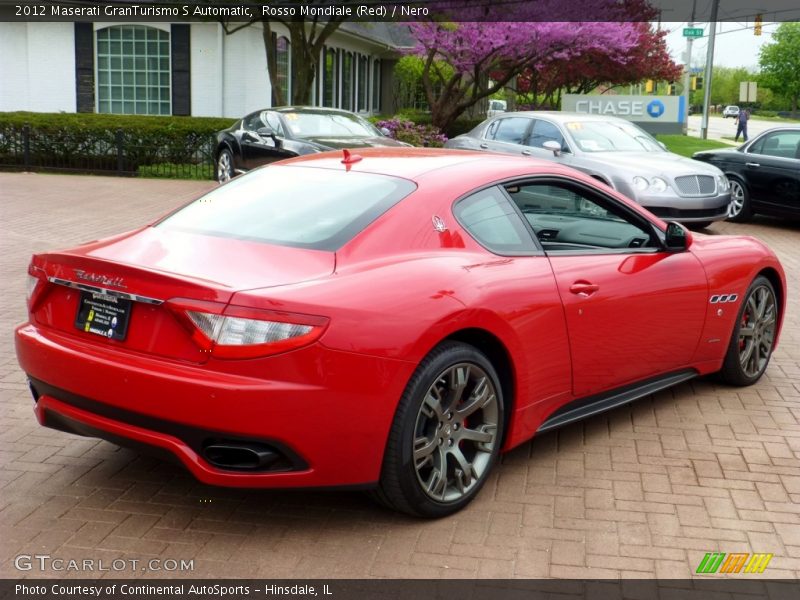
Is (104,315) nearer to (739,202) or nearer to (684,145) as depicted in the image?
(739,202)

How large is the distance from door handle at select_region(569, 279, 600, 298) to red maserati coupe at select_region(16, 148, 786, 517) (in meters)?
0.01

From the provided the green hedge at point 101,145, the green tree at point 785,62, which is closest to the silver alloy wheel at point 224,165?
the green hedge at point 101,145

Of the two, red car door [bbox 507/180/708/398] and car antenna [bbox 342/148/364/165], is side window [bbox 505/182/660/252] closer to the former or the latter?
red car door [bbox 507/180/708/398]

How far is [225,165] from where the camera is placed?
1694 centimetres

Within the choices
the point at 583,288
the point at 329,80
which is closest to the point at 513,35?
the point at 329,80

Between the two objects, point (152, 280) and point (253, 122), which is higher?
point (253, 122)

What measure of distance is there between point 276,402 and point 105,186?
53.2ft

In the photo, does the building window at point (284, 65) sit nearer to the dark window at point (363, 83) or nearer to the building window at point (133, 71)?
the building window at point (133, 71)

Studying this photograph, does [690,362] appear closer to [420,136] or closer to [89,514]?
[89,514]

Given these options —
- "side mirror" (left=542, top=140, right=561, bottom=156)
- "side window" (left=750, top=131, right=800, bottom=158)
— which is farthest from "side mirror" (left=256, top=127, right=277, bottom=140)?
"side window" (left=750, top=131, right=800, bottom=158)

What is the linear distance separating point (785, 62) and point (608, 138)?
98374 millimetres

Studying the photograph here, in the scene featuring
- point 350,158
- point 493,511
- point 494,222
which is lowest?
point 493,511

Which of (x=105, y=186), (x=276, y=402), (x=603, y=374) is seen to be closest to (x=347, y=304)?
(x=276, y=402)

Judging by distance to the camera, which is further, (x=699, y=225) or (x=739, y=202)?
(x=739, y=202)
